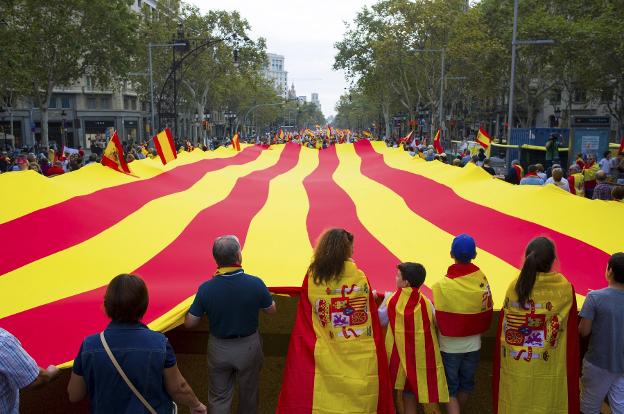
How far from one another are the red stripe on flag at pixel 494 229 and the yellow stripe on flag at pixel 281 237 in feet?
Result: 4.80

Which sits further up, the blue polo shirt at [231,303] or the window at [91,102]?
the window at [91,102]

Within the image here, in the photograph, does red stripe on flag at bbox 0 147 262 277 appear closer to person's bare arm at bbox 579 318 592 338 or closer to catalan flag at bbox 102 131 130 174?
catalan flag at bbox 102 131 130 174

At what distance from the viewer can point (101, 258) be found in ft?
16.2

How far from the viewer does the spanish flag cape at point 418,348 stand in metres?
3.88

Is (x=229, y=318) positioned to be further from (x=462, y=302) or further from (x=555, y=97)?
(x=555, y=97)

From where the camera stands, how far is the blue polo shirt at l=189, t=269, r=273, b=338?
371cm

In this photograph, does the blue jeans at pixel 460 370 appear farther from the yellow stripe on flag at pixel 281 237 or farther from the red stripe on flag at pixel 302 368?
the yellow stripe on flag at pixel 281 237

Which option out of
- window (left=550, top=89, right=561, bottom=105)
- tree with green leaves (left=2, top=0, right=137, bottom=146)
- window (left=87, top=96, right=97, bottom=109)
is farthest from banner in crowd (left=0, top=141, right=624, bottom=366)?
window (left=87, top=96, right=97, bottom=109)

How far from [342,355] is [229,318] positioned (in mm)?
746

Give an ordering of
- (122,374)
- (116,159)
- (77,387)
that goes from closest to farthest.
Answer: (122,374) → (77,387) → (116,159)

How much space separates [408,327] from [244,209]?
3.73m

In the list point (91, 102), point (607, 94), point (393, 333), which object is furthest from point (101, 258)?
point (91, 102)

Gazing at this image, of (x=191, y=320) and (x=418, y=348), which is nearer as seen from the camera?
(x=191, y=320)

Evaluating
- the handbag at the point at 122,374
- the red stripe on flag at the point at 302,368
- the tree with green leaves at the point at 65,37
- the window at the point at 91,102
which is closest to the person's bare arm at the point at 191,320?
the red stripe on flag at the point at 302,368
